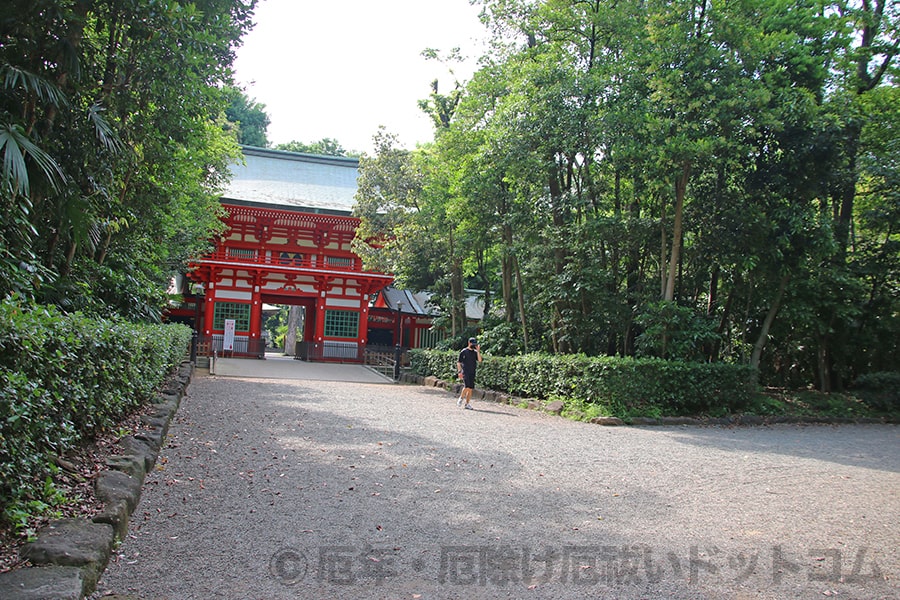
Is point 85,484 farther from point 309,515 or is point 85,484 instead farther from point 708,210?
point 708,210

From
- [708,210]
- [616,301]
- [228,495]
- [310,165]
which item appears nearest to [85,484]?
[228,495]

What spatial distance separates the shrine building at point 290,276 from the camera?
2452cm

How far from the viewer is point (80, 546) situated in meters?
2.79

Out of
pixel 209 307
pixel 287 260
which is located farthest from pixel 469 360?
pixel 209 307

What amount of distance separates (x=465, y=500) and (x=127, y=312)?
6053mm

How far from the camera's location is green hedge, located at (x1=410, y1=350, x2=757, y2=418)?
33.4 ft

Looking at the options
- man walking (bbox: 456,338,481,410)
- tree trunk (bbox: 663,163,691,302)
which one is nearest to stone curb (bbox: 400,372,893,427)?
man walking (bbox: 456,338,481,410)

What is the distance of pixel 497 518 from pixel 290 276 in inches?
897

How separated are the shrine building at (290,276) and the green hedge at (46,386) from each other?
18.9 metres

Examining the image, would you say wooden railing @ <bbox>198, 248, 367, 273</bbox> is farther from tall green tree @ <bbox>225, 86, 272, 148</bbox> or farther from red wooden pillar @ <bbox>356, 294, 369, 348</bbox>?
tall green tree @ <bbox>225, 86, 272, 148</bbox>

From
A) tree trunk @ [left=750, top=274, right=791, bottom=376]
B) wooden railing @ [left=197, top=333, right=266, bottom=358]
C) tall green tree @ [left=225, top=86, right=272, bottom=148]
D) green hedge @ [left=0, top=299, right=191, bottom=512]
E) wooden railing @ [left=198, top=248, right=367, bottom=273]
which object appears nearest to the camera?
green hedge @ [left=0, top=299, right=191, bottom=512]

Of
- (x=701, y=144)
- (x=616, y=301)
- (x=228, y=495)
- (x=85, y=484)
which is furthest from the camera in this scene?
(x=616, y=301)

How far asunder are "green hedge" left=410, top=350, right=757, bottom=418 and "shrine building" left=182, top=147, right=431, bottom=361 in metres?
12.7

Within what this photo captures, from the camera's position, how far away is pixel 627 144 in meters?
10.2
